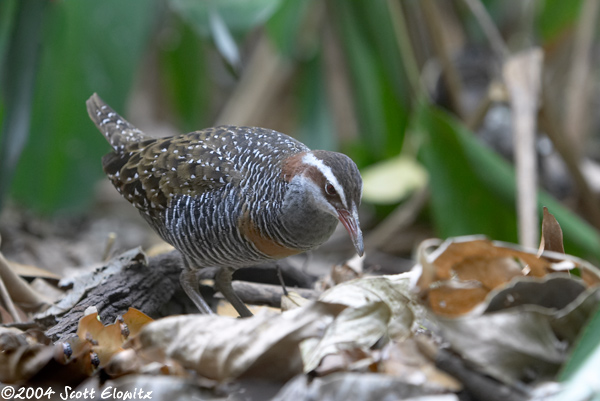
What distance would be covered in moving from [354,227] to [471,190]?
2.74m

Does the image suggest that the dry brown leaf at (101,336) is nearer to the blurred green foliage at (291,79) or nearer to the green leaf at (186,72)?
the blurred green foliage at (291,79)

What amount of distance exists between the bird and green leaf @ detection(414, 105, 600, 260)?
1986 millimetres

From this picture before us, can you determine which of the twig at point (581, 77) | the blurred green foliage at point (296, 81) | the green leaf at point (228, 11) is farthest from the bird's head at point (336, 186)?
the twig at point (581, 77)

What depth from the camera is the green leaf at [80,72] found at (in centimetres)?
503

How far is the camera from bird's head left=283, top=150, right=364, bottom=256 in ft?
6.73

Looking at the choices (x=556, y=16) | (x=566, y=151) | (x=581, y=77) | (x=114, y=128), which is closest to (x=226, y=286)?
(x=114, y=128)

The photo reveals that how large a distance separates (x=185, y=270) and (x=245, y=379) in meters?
1.03

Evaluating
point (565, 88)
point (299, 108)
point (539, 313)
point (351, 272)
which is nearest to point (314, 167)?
point (351, 272)

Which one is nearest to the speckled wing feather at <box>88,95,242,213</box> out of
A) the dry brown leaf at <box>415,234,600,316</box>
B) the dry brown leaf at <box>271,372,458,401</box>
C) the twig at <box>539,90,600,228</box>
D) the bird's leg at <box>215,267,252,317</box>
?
the bird's leg at <box>215,267,252,317</box>

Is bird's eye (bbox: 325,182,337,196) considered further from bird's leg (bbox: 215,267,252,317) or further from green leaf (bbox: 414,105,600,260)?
green leaf (bbox: 414,105,600,260)

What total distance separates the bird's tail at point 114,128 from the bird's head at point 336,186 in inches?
45.1

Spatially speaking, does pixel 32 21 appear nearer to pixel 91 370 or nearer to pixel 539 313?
pixel 91 370

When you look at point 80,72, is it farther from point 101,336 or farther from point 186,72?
point 101,336

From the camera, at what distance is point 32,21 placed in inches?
142
